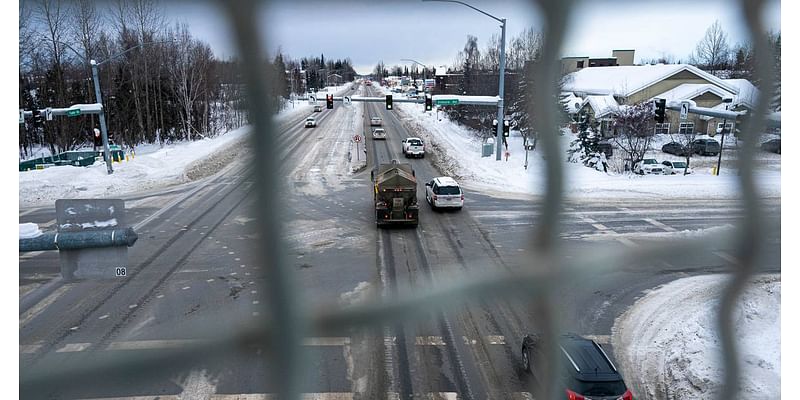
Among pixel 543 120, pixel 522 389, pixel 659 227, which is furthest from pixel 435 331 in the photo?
pixel 659 227

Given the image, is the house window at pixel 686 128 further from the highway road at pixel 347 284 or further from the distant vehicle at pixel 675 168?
the highway road at pixel 347 284

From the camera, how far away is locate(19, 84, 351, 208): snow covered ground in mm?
11305

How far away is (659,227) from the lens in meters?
8.55

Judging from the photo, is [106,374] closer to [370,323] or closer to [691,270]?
[370,323]

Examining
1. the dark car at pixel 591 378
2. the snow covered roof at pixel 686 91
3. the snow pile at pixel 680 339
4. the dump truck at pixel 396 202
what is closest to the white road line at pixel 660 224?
the snow pile at pixel 680 339

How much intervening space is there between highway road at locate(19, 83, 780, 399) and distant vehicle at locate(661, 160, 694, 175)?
11.5 feet

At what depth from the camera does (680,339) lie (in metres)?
4.88

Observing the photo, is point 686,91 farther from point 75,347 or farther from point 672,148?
point 75,347

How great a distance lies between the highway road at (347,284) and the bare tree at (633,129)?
4.21m

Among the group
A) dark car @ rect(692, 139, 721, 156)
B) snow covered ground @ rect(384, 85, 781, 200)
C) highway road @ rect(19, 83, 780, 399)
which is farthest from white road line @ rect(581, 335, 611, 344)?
dark car @ rect(692, 139, 721, 156)

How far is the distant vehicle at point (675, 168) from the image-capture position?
14.0 meters

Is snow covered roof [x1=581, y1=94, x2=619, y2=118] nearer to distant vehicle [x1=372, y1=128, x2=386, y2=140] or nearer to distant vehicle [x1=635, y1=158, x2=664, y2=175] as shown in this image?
distant vehicle [x1=635, y1=158, x2=664, y2=175]

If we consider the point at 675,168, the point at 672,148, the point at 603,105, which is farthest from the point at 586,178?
the point at 672,148

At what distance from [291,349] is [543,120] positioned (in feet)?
1.33
